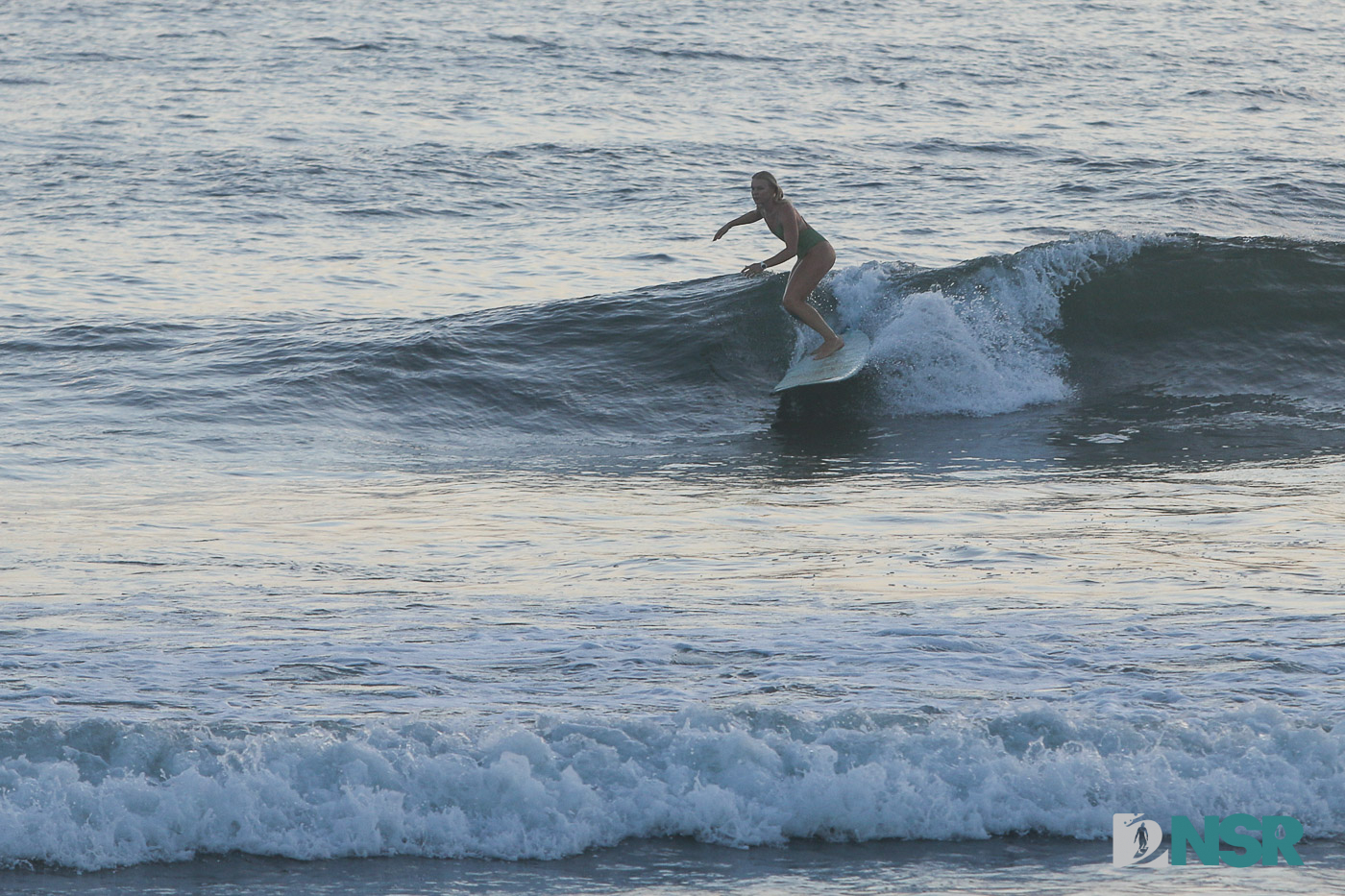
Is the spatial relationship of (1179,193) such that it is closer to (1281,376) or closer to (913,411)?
(1281,376)

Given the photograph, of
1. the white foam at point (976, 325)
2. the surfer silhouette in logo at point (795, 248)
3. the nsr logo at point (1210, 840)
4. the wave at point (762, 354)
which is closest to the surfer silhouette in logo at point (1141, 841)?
the nsr logo at point (1210, 840)

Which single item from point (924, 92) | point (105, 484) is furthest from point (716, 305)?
point (924, 92)

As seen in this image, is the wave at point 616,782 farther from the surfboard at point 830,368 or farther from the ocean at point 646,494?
the surfboard at point 830,368

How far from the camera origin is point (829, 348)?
1330 cm

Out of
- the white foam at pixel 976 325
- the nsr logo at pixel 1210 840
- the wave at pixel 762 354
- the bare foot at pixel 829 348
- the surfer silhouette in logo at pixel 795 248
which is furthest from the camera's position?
the white foam at pixel 976 325

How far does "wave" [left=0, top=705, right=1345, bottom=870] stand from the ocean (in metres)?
0.02

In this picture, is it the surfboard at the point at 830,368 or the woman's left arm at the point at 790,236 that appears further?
the surfboard at the point at 830,368

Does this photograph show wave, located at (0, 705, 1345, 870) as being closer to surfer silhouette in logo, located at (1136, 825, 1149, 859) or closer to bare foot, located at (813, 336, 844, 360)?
surfer silhouette in logo, located at (1136, 825, 1149, 859)

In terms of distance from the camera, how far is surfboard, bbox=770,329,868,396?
507 inches

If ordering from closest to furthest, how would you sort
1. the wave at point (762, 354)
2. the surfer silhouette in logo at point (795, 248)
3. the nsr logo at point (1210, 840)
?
the nsr logo at point (1210, 840) → the surfer silhouette in logo at point (795, 248) → the wave at point (762, 354)

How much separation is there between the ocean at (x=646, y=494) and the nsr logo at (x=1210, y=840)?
7 cm

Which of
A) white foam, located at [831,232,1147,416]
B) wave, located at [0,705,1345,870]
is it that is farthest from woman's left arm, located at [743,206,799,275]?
wave, located at [0,705,1345,870]

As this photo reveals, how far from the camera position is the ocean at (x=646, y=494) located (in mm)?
5082

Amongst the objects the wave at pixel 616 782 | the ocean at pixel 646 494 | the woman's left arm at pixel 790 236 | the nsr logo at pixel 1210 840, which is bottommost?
the nsr logo at pixel 1210 840
